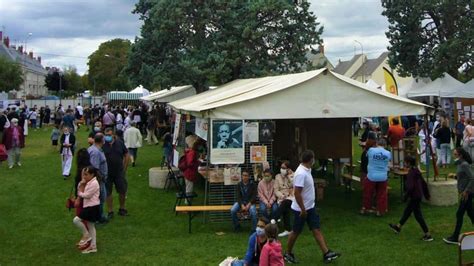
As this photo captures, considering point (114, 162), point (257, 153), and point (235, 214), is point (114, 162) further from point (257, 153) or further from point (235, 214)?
point (257, 153)

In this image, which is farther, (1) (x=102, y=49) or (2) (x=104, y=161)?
(1) (x=102, y=49)

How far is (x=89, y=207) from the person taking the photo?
8.11 m

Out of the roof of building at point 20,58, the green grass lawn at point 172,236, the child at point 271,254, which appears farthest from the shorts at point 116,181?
the roof of building at point 20,58

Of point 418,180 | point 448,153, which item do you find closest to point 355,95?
point 418,180

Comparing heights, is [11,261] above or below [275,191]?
below

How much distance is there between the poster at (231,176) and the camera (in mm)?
9891

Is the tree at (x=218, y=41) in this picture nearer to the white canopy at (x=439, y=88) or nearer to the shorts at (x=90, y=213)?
the white canopy at (x=439, y=88)

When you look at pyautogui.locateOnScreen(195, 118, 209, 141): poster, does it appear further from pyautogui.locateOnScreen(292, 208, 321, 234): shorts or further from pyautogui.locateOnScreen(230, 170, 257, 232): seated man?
pyautogui.locateOnScreen(292, 208, 321, 234): shorts

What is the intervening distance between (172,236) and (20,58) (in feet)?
292

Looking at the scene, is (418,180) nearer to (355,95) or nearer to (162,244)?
(355,95)

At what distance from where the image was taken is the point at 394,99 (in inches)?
405

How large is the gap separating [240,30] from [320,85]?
1412 centimetres

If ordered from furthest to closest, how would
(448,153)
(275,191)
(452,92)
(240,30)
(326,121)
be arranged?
1. (452,92)
2. (240,30)
3. (448,153)
4. (326,121)
5. (275,191)

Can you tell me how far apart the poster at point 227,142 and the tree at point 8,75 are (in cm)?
5476
